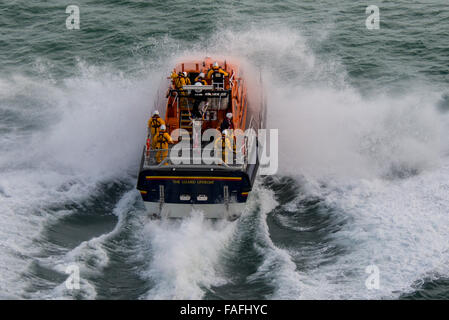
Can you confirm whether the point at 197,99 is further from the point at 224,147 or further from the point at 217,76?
the point at 224,147

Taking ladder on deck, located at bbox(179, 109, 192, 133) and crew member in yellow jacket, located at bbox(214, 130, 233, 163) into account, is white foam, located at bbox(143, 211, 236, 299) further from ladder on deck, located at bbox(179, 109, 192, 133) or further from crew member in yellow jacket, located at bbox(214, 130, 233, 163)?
ladder on deck, located at bbox(179, 109, 192, 133)

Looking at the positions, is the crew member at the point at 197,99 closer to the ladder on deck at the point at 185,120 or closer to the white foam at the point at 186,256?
the ladder on deck at the point at 185,120

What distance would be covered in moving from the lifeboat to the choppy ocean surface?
496 mm

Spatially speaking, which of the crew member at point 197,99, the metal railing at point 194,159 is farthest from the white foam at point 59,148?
the crew member at point 197,99

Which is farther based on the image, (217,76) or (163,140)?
(217,76)

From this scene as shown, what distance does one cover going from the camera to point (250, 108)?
52.8 ft

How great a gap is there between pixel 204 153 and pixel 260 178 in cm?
270

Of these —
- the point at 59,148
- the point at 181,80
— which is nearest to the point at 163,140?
the point at 181,80

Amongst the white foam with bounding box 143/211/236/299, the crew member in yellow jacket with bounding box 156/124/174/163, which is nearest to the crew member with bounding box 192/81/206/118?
the crew member in yellow jacket with bounding box 156/124/174/163

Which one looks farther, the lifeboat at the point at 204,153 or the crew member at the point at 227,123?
the crew member at the point at 227,123

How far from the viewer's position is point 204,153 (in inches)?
523

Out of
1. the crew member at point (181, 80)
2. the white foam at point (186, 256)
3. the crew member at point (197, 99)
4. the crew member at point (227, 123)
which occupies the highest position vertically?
the crew member at point (181, 80)

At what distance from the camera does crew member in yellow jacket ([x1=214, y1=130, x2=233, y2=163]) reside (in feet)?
42.9

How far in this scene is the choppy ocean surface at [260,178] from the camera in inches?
458
